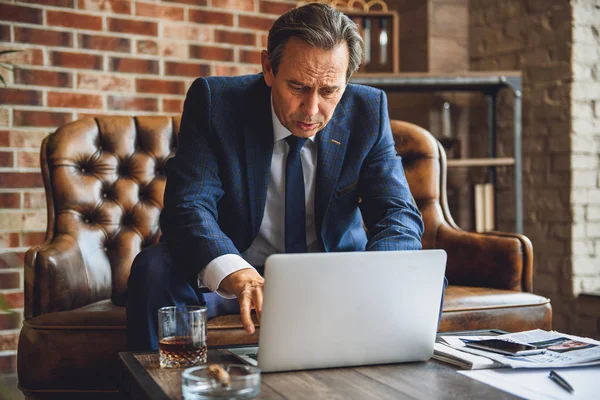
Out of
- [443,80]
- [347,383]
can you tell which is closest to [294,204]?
[347,383]

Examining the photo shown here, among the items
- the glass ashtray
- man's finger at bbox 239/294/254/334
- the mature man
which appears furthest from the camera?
the mature man

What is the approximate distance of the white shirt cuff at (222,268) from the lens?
1.37 metres

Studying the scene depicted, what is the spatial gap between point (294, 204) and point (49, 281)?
0.66 metres

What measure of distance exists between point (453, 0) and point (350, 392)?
294 centimetres

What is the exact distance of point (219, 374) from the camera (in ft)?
3.10

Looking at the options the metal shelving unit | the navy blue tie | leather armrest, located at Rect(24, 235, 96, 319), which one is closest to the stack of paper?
the navy blue tie

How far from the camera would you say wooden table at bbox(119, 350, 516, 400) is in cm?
98

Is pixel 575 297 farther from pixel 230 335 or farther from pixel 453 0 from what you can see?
pixel 230 335

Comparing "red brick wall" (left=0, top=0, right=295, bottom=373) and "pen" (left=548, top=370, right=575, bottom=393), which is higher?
"red brick wall" (left=0, top=0, right=295, bottom=373)

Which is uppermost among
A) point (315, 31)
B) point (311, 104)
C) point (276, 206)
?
point (315, 31)

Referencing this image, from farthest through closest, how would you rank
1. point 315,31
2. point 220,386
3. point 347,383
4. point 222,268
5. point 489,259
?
point 489,259 < point 315,31 < point 222,268 < point 347,383 < point 220,386

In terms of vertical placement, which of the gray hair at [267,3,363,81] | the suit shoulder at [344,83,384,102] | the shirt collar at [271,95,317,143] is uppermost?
the gray hair at [267,3,363,81]

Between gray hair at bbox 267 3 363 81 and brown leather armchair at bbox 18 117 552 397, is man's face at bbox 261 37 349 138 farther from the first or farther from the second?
brown leather armchair at bbox 18 117 552 397

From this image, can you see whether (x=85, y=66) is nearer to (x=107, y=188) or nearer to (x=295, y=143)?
(x=107, y=188)
